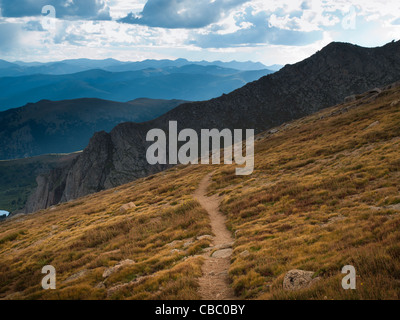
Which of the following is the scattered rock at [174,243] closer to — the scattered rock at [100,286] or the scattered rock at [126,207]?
the scattered rock at [100,286]

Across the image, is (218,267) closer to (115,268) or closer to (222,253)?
(222,253)

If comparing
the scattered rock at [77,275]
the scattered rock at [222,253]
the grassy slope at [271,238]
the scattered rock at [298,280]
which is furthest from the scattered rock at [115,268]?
the scattered rock at [298,280]

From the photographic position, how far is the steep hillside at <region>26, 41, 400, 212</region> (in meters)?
155

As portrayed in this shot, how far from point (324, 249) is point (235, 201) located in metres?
14.3

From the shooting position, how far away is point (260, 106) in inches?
7121

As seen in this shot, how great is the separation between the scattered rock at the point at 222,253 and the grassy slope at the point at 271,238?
0.77 metres

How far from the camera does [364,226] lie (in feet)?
42.2

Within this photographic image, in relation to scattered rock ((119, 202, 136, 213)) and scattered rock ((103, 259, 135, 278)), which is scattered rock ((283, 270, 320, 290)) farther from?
scattered rock ((119, 202, 136, 213))

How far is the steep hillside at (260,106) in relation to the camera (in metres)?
155

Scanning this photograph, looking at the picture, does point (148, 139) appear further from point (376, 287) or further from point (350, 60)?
point (376, 287)

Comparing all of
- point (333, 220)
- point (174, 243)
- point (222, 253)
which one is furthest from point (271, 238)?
point (174, 243)

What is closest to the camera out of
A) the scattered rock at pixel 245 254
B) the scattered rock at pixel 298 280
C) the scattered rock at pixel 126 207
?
the scattered rock at pixel 298 280

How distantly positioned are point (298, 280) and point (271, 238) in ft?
19.6

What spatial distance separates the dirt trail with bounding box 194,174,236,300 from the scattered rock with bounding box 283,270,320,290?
2293mm
